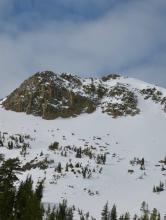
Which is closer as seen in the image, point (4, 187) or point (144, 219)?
point (4, 187)

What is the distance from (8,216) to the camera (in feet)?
246

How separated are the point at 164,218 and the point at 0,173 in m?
139

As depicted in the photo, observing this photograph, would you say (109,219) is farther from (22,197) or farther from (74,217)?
(22,197)

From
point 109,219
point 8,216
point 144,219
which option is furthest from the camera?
point 109,219

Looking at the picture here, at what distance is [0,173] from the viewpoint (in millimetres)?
70750

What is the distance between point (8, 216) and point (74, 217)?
118 metres

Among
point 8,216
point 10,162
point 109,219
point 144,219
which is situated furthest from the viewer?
point 109,219

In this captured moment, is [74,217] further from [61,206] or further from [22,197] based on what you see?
[22,197]

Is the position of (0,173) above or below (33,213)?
above

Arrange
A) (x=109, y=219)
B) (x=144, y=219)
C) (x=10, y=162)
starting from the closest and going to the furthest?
1. (x=10, y=162)
2. (x=144, y=219)
3. (x=109, y=219)

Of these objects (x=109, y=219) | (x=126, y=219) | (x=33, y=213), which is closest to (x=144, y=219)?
(x=126, y=219)

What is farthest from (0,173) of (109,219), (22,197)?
(109,219)

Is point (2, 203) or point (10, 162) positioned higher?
point (10, 162)

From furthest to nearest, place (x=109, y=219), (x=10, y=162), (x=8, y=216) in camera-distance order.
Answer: (x=109, y=219), (x=8, y=216), (x=10, y=162)
